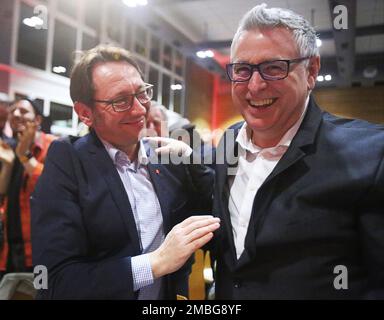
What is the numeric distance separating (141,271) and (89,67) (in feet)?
1.95

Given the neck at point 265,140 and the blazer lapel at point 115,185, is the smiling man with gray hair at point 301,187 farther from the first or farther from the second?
the blazer lapel at point 115,185

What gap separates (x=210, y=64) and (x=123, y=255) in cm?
69

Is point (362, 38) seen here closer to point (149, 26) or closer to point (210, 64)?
point (210, 64)

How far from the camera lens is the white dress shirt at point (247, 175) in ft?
2.95

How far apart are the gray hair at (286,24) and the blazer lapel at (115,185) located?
510mm

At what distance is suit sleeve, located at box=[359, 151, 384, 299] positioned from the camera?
77cm

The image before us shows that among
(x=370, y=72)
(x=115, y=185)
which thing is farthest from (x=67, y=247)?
(x=370, y=72)

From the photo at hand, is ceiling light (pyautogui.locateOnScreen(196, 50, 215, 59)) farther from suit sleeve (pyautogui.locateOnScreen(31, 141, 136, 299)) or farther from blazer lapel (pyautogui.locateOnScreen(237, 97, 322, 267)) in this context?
suit sleeve (pyautogui.locateOnScreen(31, 141, 136, 299))

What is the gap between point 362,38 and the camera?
3.52 feet

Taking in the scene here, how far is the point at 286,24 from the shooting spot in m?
0.82

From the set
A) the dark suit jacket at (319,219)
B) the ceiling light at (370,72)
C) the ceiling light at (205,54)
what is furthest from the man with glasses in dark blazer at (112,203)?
the ceiling light at (370,72)

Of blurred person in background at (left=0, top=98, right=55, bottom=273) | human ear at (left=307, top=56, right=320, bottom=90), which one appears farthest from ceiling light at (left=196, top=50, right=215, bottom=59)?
blurred person in background at (left=0, top=98, right=55, bottom=273)

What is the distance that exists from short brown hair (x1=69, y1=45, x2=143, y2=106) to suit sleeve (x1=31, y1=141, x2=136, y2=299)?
0.20m

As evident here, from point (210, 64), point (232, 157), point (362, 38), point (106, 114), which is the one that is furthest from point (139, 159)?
point (362, 38)
